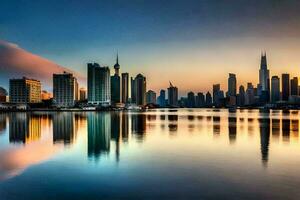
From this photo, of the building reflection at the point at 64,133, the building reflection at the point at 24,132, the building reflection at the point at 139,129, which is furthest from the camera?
the building reflection at the point at 139,129

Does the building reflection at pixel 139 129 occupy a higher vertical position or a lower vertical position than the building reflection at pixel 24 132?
lower

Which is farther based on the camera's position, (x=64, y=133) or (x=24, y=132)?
(x=24, y=132)

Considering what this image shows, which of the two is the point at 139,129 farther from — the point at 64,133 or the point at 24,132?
the point at 24,132

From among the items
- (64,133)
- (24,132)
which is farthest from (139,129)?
(24,132)

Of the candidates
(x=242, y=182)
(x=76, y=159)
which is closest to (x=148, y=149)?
(x=76, y=159)

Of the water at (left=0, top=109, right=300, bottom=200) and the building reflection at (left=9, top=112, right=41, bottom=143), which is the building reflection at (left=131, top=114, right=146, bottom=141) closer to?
the water at (left=0, top=109, right=300, bottom=200)

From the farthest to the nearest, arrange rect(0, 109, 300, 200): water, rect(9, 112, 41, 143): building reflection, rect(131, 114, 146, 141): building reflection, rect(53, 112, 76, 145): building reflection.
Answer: rect(131, 114, 146, 141): building reflection, rect(9, 112, 41, 143): building reflection, rect(53, 112, 76, 145): building reflection, rect(0, 109, 300, 200): water

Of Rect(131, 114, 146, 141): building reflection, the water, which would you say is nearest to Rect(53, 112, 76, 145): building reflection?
the water

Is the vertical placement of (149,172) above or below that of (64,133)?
below

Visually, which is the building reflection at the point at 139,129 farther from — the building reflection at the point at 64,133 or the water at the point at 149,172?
the water at the point at 149,172

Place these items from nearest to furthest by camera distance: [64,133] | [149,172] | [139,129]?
[149,172] → [64,133] → [139,129]

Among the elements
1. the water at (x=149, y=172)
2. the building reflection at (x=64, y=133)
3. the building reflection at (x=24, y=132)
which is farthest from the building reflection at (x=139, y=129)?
the building reflection at (x=24, y=132)

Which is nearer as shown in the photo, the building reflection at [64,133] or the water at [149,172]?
the water at [149,172]

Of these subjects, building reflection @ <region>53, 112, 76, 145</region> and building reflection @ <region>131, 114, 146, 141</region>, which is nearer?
building reflection @ <region>53, 112, 76, 145</region>
